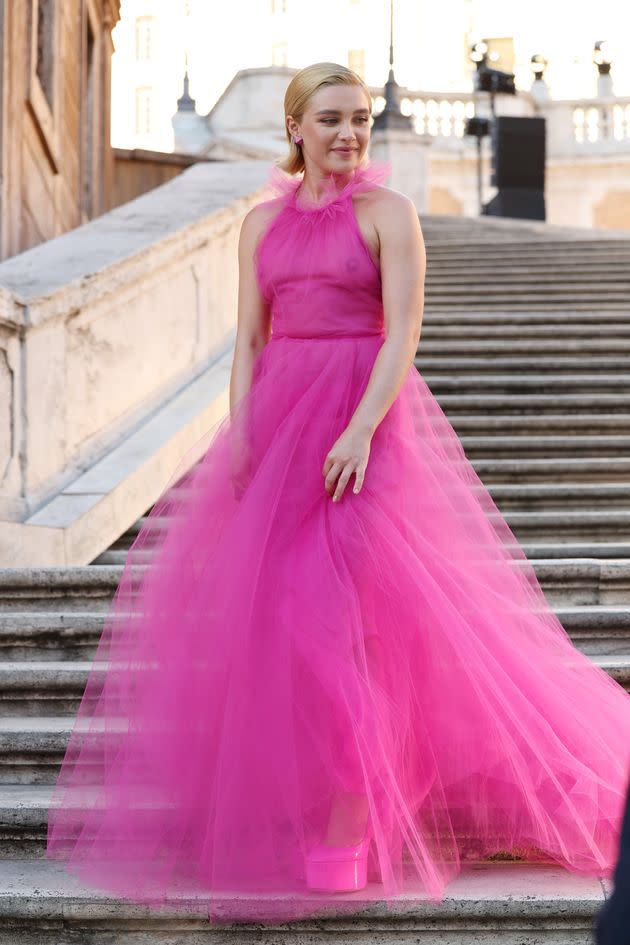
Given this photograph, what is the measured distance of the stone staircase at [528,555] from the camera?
9.86 feet

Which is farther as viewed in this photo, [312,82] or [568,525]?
[568,525]


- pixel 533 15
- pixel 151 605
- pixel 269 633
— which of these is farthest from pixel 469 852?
pixel 533 15

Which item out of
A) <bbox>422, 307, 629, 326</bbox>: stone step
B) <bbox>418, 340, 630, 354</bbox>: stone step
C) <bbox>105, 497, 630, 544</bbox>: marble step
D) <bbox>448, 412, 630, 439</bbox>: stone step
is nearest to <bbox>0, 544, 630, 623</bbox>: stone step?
<bbox>105, 497, 630, 544</bbox>: marble step

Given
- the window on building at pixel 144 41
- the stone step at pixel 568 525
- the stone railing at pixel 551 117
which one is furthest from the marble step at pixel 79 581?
the window on building at pixel 144 41

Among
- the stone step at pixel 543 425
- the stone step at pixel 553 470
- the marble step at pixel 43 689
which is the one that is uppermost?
the stone step at pixel 543 425

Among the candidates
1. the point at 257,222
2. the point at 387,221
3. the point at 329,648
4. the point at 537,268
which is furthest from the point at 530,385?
the point at 329,648

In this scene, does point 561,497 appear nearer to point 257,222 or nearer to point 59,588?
point 59,588

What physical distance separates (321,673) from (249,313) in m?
0.98

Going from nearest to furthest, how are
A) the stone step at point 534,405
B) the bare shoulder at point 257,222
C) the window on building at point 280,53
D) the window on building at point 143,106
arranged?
the bare shoulder at point 257,222, the stone step at point 534,405, the window on building at point 280,53, the window on building at point 143,106

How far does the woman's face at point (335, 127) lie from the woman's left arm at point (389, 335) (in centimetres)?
14

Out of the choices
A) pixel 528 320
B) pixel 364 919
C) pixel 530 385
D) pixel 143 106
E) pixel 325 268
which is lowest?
pixel 364 919

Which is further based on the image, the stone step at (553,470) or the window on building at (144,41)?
the window on building at (144,41)

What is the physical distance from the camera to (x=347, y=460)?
10.3ft

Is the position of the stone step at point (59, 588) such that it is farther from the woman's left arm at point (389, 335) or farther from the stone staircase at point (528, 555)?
the woman's left arm at point (389, 335)
